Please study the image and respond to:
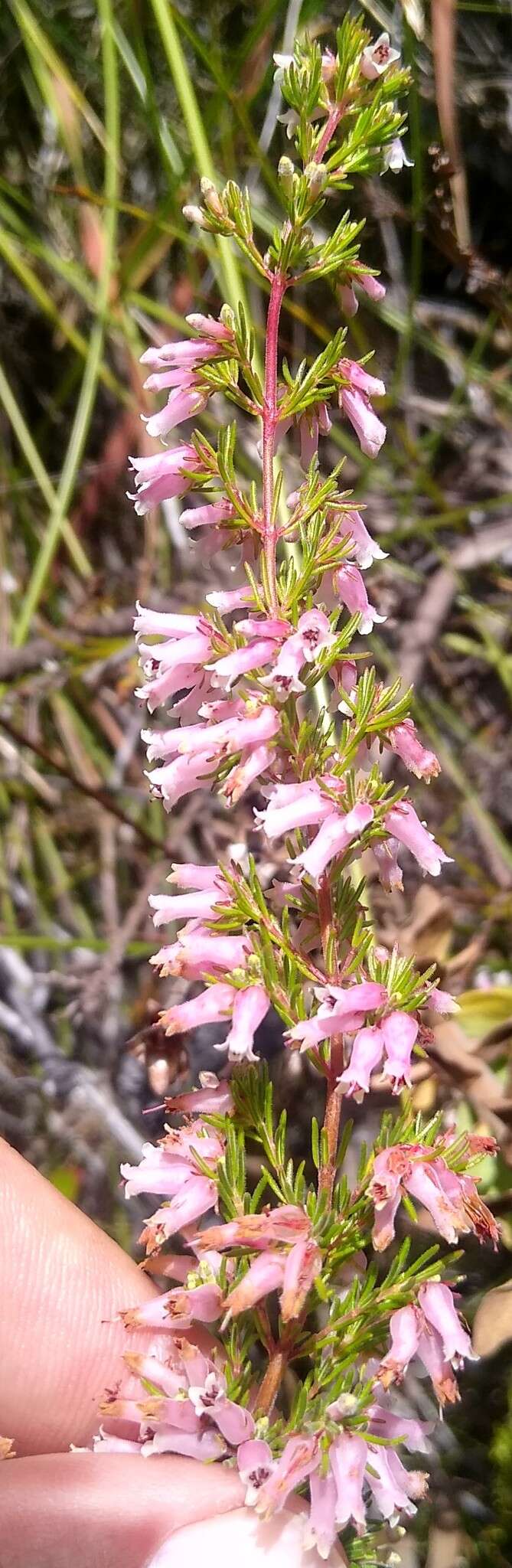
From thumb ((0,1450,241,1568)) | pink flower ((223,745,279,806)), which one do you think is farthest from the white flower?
thumb ((0,1450,241,1568))

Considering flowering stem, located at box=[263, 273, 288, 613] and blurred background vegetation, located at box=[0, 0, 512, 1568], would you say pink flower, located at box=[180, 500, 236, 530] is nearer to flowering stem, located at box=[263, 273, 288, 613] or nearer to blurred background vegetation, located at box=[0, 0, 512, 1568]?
flowering stem, located at box=[263, 273, 288, 613]

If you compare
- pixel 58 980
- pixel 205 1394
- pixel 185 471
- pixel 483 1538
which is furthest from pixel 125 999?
→ pixel 185 471

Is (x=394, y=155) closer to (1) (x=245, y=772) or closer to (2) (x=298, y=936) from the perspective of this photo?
(1) (x=245, y=772)

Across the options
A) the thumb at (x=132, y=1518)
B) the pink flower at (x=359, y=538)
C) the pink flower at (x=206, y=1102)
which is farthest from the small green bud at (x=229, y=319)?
the thumb at (x=132, y=1518)

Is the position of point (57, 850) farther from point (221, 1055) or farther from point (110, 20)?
point (110, 20)

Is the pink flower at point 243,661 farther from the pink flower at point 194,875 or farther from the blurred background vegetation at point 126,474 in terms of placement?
the blurred background vegetation at point 126,474

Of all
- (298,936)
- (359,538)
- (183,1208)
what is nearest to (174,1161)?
(183,1208)

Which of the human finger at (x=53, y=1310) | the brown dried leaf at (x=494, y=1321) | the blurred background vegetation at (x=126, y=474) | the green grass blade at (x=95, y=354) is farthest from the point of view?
the blurred background vegetation at (x=126, y=474)
